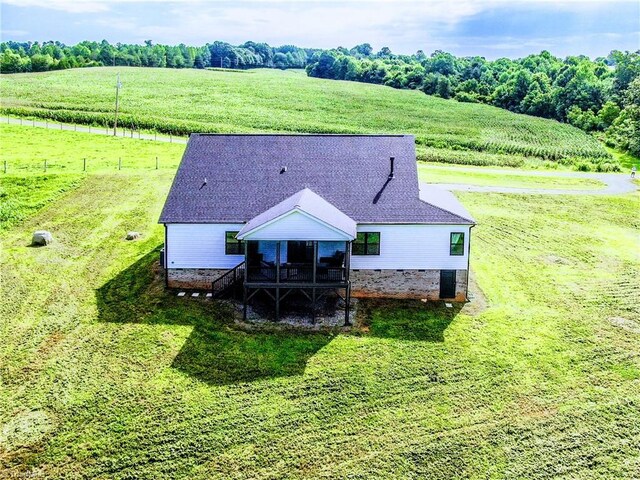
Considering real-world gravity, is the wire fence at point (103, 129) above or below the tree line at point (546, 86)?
below

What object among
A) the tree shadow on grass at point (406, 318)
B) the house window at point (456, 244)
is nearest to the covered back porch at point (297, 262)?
the tree shadow on grass at point (406, 318)

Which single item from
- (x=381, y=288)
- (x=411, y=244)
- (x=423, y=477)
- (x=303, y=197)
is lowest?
(x=423, y=477)

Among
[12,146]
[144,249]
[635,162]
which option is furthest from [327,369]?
[635,162]

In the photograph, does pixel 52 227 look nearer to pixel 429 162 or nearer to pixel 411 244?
pixel 411 244

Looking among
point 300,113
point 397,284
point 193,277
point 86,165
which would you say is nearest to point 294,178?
point 193,277

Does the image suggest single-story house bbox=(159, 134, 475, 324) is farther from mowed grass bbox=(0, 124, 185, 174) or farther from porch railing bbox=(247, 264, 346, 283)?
mowed grass bbox=(0, 124, 185, 174)

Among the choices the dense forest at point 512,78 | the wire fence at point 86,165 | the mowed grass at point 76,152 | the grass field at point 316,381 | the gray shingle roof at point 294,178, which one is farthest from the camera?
the dense forest at point 512,78

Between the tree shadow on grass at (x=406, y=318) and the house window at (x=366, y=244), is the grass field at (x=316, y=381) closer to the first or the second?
the tree shadow on grass at (x=406, y=318)
